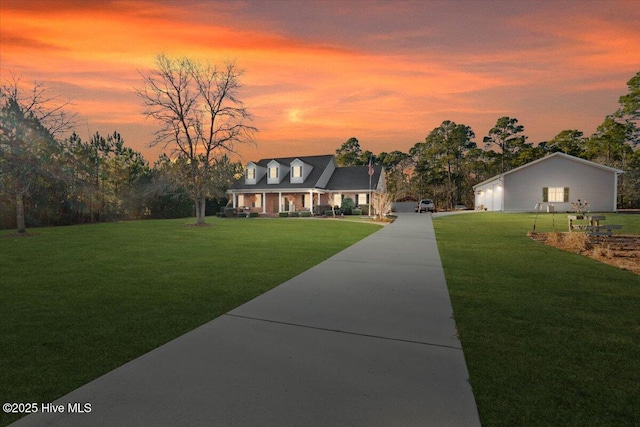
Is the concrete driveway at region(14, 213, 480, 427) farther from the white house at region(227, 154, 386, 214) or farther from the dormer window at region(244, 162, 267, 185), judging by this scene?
the dormer window at region(244, 162, 267, 185)

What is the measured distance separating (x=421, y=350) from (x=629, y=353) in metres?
2.25

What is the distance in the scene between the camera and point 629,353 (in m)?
3.54

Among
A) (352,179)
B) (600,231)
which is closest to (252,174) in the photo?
(352,179)

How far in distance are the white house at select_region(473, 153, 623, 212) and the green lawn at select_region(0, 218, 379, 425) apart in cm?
3112

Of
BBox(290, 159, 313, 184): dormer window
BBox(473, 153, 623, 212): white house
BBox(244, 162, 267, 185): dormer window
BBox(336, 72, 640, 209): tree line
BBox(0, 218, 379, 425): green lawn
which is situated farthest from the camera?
BBox(336, 72, 640, 209): tree line

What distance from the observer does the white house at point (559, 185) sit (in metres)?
32.3

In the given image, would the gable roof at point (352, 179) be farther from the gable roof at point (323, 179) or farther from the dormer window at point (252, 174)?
the dormer window at point (252, 174)

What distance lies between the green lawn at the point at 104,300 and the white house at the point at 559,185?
31118 millimetres

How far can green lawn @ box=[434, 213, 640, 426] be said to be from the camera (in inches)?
102

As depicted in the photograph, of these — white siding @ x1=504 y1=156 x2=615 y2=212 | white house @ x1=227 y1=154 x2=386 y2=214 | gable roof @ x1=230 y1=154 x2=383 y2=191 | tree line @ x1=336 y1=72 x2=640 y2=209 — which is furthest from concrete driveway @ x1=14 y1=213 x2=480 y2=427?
tree line @ x1=336 y1=72 x2=640 y2=209

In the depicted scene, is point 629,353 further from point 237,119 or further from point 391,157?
point 391,157

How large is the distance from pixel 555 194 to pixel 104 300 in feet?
130

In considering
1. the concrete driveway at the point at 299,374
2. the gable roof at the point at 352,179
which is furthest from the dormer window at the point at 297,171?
the concrete driveway at the point at 299,374

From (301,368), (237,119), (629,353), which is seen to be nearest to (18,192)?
(237,119)
